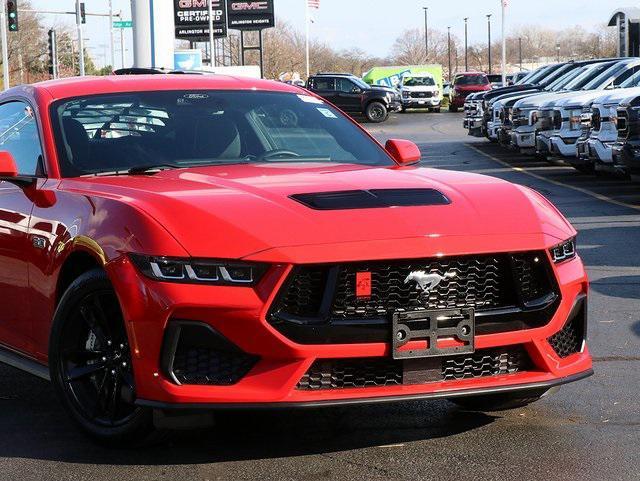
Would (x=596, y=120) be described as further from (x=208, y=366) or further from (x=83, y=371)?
(x=208, y=366)

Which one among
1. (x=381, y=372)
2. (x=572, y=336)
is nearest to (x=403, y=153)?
(x=572, y=336)

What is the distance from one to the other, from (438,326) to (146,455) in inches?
47.8

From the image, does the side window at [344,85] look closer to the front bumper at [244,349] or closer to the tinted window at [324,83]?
the tinted window at [324,83]

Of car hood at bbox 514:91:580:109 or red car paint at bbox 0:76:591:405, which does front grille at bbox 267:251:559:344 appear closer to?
red car paint at bbox 0:76:591:405

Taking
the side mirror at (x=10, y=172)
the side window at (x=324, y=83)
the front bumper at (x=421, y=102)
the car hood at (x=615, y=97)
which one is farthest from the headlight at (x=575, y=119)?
the front bumper at (x=421, y=102)

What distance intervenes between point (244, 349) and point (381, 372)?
1.65 feet

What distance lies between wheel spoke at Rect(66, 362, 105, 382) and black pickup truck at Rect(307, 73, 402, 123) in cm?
4494

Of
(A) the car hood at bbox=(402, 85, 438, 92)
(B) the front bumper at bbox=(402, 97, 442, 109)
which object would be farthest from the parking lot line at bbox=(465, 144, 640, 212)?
(B) the front bumper at bbox=(402, 97, 442, 109)

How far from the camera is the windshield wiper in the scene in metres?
5.75

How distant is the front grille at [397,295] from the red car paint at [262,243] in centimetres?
4

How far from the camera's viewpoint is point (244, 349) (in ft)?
14.9

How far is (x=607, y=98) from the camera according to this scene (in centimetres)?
1734

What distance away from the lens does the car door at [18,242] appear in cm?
570

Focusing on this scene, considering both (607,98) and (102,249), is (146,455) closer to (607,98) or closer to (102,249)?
(102,249)
